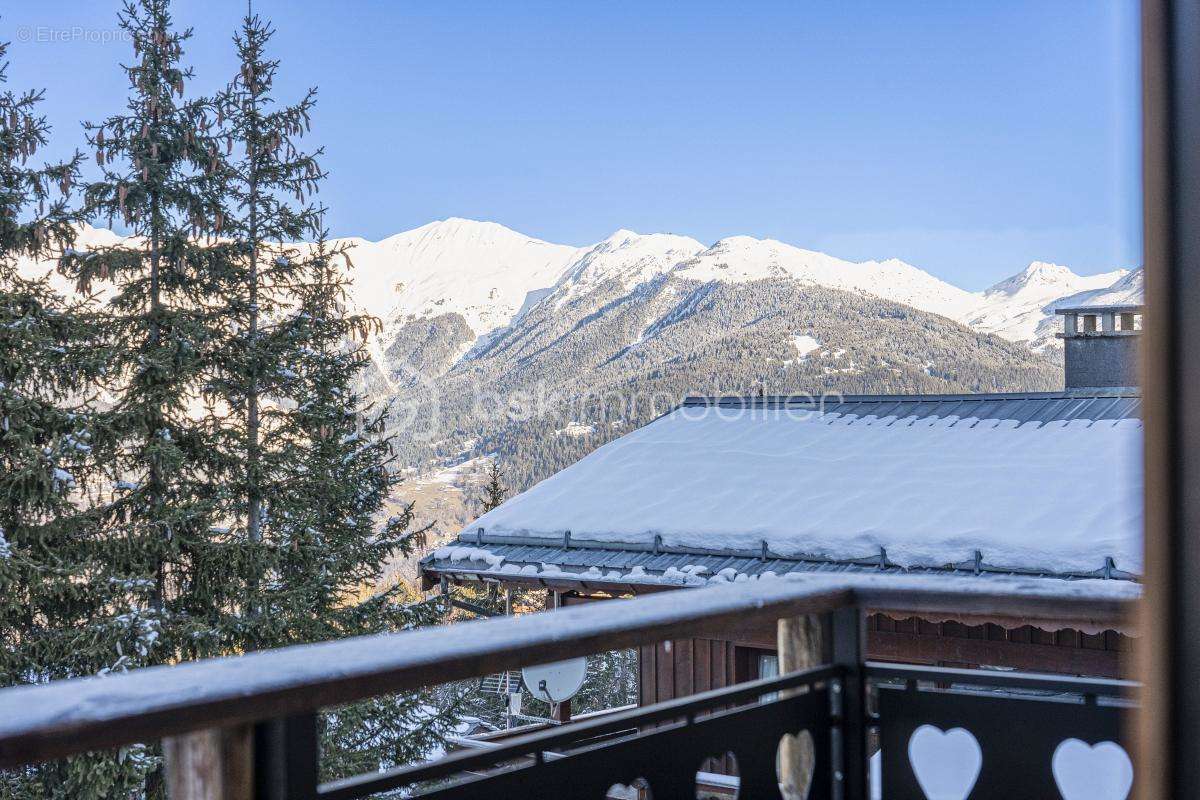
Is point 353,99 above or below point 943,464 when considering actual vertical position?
above

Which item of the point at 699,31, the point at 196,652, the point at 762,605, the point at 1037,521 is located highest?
the point at 699,31

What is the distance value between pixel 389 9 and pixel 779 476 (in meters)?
30.8

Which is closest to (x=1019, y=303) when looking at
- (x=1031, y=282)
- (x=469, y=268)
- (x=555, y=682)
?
(x=1031, y=282)

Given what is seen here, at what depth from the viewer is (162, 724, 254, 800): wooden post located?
36.0 inches

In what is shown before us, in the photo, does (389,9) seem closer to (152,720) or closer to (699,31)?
(699,31)

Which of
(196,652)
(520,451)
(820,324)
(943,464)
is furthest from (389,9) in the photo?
(943,464)

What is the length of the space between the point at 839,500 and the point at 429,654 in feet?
19.1

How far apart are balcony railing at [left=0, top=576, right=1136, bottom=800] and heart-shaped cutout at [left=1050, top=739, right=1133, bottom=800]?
10mm

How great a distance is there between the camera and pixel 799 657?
5.61ft

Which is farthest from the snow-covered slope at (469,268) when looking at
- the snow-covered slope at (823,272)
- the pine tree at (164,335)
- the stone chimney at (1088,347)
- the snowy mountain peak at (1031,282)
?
the stone chimney at (1088,347)

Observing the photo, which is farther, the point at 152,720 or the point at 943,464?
the point at 943,464

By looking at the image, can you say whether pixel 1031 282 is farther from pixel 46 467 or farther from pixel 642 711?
pixel 642 711

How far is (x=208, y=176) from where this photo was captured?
1026cm

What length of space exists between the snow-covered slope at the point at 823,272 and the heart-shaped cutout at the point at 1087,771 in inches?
1926
